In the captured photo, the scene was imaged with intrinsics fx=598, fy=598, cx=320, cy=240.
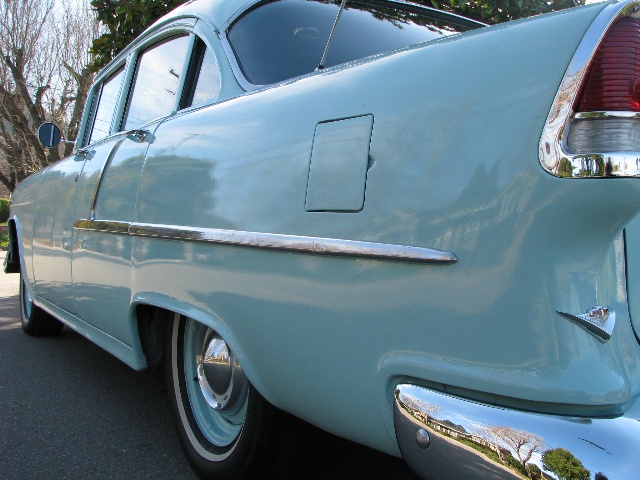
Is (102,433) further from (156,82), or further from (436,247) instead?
(436,247)

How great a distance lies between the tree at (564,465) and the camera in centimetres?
105

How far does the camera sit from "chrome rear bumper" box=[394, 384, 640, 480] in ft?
3.46

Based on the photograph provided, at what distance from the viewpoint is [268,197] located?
1677 mm

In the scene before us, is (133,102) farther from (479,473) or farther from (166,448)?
(479,473)

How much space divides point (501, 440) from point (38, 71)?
77.0 ft

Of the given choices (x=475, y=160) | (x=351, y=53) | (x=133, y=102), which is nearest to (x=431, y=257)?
(x=475, y=160)

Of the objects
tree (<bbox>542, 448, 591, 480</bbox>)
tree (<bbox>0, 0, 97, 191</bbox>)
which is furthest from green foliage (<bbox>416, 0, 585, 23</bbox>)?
tree (<bbox>0, 0, 97, 191</bbox>)

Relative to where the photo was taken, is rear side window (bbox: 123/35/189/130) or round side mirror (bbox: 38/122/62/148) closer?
rear side window (bbox: 123/35/189/130)

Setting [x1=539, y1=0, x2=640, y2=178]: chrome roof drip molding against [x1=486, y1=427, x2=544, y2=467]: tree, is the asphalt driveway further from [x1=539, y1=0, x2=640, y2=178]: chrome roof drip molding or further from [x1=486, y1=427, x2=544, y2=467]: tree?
[x1=539, y1=0, x2=640, y2=178]: chrome roof drip molding

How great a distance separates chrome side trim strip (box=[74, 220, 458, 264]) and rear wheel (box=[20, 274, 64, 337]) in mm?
3026

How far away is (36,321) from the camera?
4.87 m

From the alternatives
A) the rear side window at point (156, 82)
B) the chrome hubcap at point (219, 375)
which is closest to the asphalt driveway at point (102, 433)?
the chrome hubcap at point (219, 375)

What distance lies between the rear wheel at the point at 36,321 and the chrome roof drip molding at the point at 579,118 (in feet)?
14.9

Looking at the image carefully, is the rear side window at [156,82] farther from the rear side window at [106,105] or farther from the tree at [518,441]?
the tree at [518,441]
